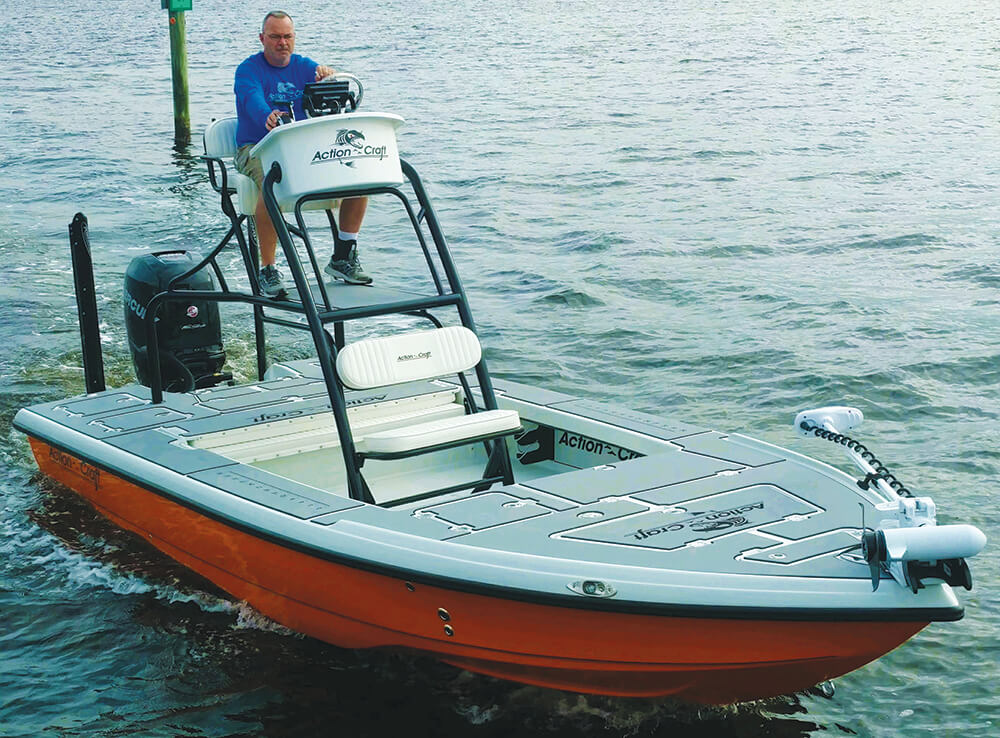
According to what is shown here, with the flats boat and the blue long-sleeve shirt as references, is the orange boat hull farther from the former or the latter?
the blue long-sleeve shirt

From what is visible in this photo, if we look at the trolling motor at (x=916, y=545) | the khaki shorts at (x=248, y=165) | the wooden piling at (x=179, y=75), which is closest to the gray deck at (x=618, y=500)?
the trolling motor at (x=916, y=545)

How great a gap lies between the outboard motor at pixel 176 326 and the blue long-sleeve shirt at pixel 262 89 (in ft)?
3.21

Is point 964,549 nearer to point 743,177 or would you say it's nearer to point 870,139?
point 743,177

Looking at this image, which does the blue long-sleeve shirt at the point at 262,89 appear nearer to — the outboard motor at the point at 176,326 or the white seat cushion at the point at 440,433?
the outboard motor at the point at 176,326

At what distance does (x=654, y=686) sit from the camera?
451 centimetres

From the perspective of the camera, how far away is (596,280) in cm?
1161

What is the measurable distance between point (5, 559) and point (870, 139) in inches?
536

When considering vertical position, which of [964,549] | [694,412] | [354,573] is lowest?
[694,412]

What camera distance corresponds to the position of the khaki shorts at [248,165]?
20.7ft

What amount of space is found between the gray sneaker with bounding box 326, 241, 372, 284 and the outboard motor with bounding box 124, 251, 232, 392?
0.94 metres

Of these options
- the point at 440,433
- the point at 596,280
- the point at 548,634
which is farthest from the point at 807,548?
the point at 596,280

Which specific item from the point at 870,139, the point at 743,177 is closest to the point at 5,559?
the point at 743,177

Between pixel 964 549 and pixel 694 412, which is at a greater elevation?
pixel 964 549

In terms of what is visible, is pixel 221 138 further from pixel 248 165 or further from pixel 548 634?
pixel 548 634
